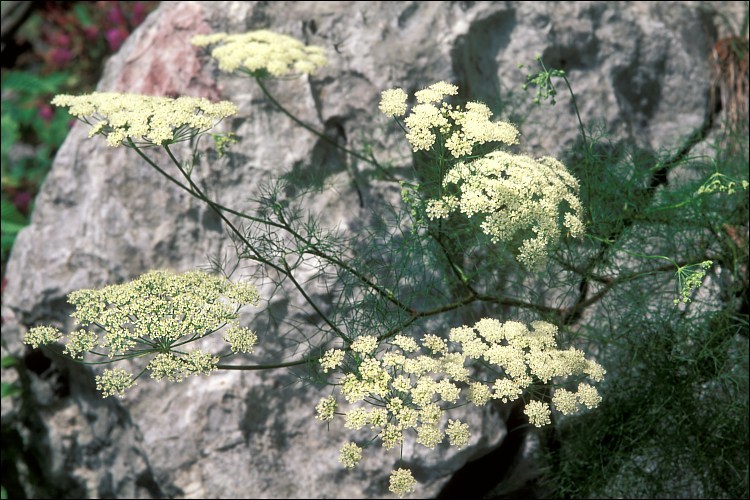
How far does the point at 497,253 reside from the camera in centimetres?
254

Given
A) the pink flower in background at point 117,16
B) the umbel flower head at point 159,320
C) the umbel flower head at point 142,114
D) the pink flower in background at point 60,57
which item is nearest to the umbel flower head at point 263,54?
the umbel flower head at point 142,114

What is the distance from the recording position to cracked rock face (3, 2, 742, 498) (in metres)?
3.14

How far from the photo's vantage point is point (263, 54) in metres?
2.61

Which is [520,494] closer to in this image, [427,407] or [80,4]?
[427,407]

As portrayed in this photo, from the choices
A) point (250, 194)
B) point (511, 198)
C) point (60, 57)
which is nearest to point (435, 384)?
point (511, 198)

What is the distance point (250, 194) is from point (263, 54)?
72cm

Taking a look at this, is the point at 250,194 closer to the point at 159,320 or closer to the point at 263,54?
the point at 263,54

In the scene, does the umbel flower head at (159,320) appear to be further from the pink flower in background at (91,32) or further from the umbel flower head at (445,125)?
the pink flower in background at (91,32)

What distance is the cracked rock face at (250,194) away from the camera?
124 inches

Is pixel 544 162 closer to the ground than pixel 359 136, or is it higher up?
closer to the ground

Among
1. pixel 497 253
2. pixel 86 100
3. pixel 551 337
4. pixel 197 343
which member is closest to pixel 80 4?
pixel 197 343

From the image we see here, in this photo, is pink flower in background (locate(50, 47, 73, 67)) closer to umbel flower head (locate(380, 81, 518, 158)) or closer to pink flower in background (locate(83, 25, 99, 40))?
pink flower in background (locate(83, 25, 99, 40))

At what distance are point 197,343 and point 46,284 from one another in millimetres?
782

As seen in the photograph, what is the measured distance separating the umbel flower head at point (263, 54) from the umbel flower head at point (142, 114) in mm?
441
